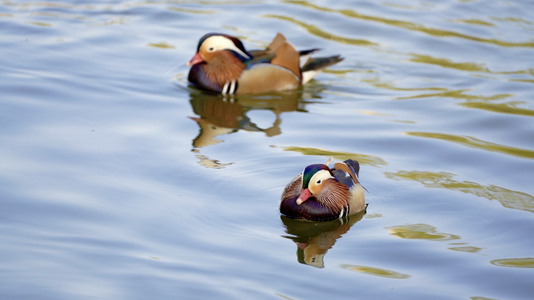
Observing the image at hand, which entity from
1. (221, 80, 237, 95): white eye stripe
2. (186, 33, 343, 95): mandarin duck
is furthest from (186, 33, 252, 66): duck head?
(221, 80, 237, 95): white eye stripe

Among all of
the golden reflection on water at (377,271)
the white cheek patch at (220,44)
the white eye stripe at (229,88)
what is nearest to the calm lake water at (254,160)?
the golden reflection on water at (377,271)

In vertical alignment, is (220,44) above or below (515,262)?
above

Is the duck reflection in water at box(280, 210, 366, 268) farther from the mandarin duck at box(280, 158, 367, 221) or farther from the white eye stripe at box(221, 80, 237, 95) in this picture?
the white eye stripe at box(221, 80, 237, 95)

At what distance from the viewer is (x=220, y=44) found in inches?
461

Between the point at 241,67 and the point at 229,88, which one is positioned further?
the point at 241,67

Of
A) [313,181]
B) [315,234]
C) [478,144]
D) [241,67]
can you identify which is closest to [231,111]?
[241,67]

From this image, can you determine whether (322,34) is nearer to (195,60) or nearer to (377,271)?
(195,60)

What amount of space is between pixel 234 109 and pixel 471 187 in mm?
3673

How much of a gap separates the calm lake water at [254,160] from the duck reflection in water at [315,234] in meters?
0.03

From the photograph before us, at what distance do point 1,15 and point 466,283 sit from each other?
10.3 m

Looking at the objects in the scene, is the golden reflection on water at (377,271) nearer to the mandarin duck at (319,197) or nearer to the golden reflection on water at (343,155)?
the mandarin duck at (319,197)

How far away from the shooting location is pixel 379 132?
9.73 m

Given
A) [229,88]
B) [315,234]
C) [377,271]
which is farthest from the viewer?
[229,88]

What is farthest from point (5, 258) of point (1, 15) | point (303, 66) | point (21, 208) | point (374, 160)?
point (1, 15)
